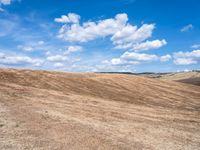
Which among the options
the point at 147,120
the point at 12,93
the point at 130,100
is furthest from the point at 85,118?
the point at 130,100

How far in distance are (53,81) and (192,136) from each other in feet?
59.6

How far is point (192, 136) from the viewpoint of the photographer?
520 inches

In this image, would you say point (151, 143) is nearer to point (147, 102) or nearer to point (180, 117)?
point (180, 117)

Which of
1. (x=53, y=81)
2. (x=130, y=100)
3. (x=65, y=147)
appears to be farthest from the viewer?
(x=53, y=81)

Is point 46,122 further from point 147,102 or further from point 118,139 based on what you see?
point 147,102

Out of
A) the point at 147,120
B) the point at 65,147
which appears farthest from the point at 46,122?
the point at 147,120

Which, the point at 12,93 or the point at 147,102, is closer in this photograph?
the point at 12,93

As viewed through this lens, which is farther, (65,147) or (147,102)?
(147,102)

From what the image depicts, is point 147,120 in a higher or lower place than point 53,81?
lower

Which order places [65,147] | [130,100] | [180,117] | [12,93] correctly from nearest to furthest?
[65,147] < [180,117] < [12,93] < [130,100]

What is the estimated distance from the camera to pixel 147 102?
82.9ft

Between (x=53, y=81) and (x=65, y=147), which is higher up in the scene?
(x=53, y=81)

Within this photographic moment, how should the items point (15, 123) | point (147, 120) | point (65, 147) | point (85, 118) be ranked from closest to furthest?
point (65, 147) < point (15, 123) < point (85, 118) < point (147, 120)

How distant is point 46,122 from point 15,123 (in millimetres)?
1464
